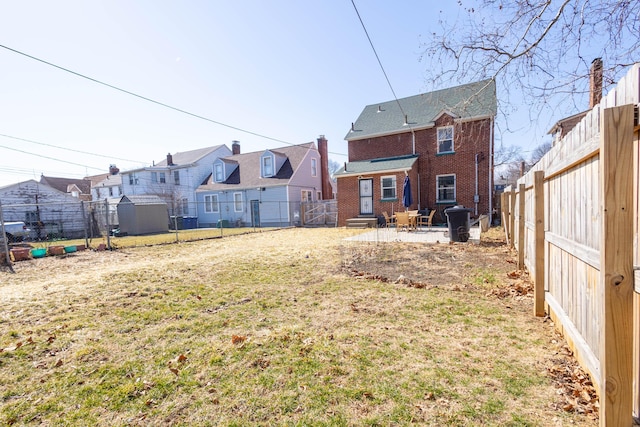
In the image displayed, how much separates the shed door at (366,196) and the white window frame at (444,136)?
446 centimetres

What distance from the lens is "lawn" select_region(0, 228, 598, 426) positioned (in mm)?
2305

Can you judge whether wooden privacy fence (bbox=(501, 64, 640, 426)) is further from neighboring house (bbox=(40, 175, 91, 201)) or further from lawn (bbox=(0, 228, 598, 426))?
neighboring house (bbox=(40, 175, 91, 201))

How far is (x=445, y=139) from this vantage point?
56.5ft

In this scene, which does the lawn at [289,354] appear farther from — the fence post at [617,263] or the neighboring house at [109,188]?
the neighboring house at [109,188]

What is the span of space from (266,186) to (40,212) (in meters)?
16.0

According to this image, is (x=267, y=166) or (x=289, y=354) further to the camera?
(x=267, y=166)

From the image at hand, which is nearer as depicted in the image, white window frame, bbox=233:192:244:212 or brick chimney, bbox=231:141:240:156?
white window frame, bbox=233:192:244:212

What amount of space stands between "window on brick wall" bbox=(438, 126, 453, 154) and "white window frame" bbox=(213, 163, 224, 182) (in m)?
19.2

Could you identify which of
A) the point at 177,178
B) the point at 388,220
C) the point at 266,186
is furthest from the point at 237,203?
the point at 388,220

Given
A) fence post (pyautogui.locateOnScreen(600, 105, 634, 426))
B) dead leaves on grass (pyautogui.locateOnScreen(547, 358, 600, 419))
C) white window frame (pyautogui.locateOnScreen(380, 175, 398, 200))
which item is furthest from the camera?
white window frame (pyautogui.locateOnScreen(380, 175, 398, 200))

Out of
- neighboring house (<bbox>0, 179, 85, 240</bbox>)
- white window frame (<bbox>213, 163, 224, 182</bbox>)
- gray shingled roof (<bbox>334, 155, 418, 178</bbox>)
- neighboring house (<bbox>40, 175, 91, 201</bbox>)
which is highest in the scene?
neighboring house (<bbox>40, 175, 91, 201</bbox>)

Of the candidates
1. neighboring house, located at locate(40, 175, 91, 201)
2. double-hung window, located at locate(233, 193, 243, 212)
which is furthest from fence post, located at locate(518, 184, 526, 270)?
neighboring house, located at locate(40, 175, 91, 201)

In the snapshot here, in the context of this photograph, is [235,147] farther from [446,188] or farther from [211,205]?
[446,188]

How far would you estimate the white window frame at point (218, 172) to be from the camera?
2780cm
